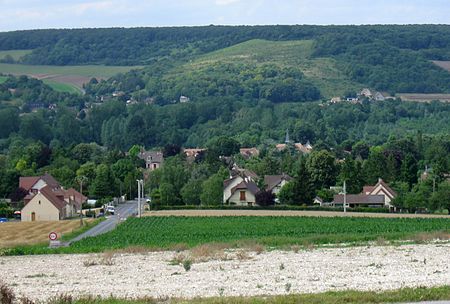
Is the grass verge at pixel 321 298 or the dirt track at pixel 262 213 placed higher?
the grass verge at pixel 321 298

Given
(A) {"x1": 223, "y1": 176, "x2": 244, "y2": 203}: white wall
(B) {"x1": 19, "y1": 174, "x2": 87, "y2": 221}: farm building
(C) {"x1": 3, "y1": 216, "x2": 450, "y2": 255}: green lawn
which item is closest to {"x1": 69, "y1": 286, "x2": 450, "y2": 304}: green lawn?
(C) {"x1": 3, "y1": 216, "x2": 450, "y2": 255}: green lawn

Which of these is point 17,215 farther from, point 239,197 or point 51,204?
point 239,197

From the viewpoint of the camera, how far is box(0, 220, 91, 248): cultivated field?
53994 mm

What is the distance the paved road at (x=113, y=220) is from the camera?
194 ft

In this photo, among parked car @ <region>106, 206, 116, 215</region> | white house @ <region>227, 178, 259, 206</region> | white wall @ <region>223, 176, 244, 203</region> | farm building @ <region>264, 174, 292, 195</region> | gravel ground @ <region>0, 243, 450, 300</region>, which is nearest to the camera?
gravel ground @ <region>0, 243, 450, 300</region>

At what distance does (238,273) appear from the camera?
3381 cm

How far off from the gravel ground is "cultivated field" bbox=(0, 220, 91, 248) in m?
10.6

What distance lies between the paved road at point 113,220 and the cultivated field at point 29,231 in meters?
1.46

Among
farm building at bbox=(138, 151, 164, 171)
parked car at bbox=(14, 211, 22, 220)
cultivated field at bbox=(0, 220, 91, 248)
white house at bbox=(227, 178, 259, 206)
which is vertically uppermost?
cultivated field at bbox=(0, 220, 91, 248)

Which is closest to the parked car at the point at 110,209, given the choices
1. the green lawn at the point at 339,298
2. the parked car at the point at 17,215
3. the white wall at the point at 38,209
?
the white wall at the point at 38,209

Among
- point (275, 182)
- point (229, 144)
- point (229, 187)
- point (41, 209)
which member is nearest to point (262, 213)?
point (229, 187)

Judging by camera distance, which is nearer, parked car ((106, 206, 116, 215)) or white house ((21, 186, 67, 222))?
white house ((21, 186, 67, 222))

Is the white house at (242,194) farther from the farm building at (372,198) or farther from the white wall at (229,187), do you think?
the farm building at (372,198)

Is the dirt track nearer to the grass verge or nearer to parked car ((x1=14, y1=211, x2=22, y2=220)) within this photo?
parked car ((x1=14, y1=211, x2=22, y2=220))
